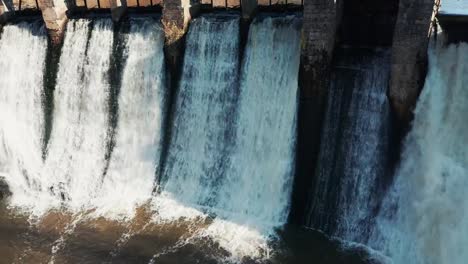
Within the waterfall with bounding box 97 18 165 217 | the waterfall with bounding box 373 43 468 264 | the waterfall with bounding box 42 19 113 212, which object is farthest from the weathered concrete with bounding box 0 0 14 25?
the waterfall with bounding box 373 43 468 264

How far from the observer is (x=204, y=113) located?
12805mm

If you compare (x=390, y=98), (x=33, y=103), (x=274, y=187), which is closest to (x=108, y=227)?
(x=274, y=187)

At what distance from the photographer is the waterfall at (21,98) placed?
573 inches

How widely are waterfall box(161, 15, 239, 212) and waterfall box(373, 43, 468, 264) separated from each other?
14.6 feet

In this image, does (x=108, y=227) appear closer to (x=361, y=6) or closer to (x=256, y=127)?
(x=256, y=127)

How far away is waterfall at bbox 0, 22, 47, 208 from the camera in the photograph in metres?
14.6

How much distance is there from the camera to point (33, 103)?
14.8 m

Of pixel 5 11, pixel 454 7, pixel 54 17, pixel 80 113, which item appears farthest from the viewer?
pixel 5 11

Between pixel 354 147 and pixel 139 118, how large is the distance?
20.0 feet

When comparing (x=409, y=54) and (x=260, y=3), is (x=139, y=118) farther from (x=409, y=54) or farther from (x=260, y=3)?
(x=409, y=54)

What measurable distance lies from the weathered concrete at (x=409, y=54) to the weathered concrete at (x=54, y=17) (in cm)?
981

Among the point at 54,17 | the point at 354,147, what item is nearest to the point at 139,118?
the point at 54,17

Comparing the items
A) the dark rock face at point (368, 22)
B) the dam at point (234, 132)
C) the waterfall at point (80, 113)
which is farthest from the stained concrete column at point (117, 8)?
the dark rock face at point (368, 22)

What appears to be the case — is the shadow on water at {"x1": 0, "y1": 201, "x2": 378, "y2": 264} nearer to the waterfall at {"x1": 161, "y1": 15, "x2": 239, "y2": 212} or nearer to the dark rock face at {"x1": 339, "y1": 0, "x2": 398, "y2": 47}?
the waterfall at {"x1": 161, "y1": 15, "x2": 239, "y2": 212}
